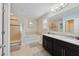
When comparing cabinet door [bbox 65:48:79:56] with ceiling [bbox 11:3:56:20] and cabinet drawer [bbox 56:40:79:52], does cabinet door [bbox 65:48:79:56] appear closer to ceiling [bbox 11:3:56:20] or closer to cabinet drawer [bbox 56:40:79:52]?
cabinet drawer [bbox 56:40:79:52]

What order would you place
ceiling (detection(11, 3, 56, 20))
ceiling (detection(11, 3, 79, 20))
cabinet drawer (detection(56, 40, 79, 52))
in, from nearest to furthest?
cabinet drawer (detection(56, 40, 79, 52))
ceiling (detection(11, 3, 79, 20))
ceiling (detection(11, 3, 56, 20))

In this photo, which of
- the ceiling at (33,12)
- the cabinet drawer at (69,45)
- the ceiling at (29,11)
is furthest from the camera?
the ceiling at (29,11)

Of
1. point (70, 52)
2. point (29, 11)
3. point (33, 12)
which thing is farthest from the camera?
point (29, 11)

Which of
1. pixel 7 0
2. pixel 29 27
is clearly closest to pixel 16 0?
pixel 7 0

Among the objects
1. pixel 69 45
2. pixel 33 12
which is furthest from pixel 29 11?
pixel 69 45

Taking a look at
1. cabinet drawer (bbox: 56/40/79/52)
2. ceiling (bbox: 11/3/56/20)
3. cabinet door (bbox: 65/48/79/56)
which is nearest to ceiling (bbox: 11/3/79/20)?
ceiling (bbox: 11/3/56/20)

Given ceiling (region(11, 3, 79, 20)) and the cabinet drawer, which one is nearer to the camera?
the cabinet drawer

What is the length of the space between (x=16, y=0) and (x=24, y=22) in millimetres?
3539

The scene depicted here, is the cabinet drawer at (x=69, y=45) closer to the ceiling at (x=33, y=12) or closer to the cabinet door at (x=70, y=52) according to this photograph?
the cabinet door at (x=70, y=52)

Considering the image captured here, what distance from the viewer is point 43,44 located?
4641 millimetres

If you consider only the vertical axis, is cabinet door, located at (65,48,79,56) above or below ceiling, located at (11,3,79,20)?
below

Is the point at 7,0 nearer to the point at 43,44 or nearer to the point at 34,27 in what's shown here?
the point at 34,27

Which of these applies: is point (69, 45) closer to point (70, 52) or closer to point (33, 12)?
point (70, 52)

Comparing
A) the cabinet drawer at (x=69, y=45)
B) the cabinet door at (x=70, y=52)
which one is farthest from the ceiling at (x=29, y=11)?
the cabinet door at (x=70, y=52)
